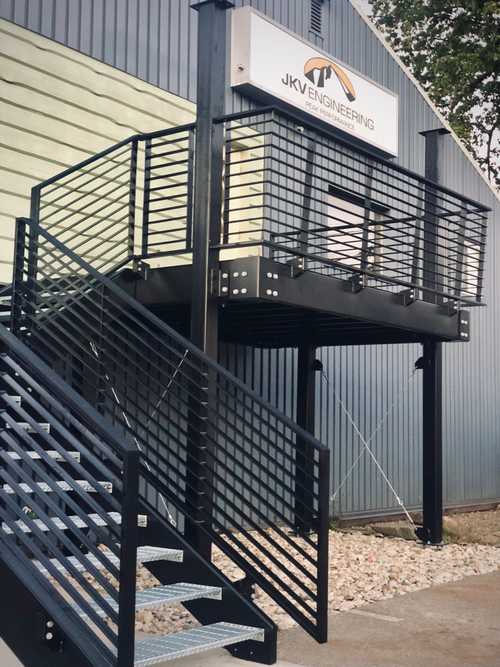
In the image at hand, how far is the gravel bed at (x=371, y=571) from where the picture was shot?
20.4 feet

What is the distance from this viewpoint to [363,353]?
12734 mm

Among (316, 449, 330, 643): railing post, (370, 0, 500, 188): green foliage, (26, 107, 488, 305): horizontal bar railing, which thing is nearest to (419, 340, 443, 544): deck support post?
(26, 107, 488, 305): horizontal bar railing

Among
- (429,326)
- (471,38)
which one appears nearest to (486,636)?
(429,326)

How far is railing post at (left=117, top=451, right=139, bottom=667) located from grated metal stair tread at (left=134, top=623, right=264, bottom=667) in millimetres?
479

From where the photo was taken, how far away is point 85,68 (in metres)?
9.05

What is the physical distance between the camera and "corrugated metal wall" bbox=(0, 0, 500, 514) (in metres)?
9.34

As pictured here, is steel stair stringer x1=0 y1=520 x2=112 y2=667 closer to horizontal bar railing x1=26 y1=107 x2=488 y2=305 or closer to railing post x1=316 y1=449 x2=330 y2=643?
railing post x1=316 y1=449 x2=330 y2=643

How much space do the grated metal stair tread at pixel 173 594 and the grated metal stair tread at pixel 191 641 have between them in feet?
0.59

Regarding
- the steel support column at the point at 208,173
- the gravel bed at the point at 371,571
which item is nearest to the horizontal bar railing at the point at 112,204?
the steel support column at the point at 208,173

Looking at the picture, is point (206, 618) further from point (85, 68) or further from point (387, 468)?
point (387, 468)

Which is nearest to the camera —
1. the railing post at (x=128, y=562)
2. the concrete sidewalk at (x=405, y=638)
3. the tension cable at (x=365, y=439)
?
the railing post at (x=128, y=562)

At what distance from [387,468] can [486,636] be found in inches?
274

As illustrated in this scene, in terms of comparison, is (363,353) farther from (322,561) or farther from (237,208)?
(322,561)

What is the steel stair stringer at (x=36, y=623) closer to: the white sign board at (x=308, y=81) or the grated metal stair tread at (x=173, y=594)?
the grated metal stair tread at (x=173, y=594)
